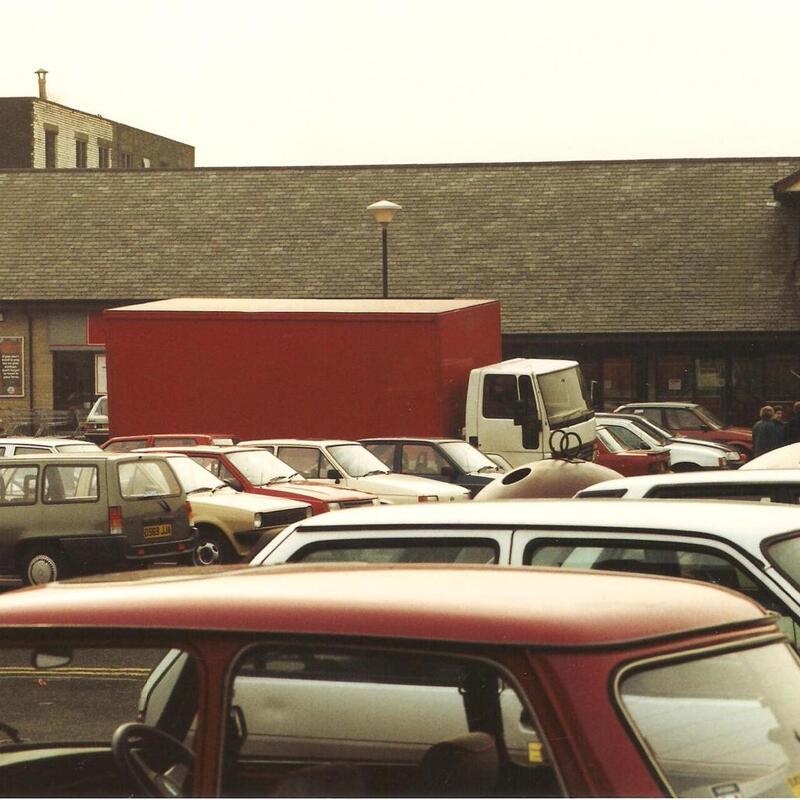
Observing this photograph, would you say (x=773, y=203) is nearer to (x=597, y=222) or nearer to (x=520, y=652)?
(x=597, y=222)

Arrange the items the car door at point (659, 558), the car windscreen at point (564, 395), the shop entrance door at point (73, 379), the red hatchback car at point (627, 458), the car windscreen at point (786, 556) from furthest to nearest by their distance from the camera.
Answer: the shop entrance door at point (73, 379)
the red hatchback car at point (627, 458)
the car windscreen at point (564, 395)
the car windscreen at point (786, 556)
the car door at point (659, 558)

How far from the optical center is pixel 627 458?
29.4 m

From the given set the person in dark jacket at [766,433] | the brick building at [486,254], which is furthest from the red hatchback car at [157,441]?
the brick building at [486,254]

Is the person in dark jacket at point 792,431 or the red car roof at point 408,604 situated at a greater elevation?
the red car roof at point 408,604

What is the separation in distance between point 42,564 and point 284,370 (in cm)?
798

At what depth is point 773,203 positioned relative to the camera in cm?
4628

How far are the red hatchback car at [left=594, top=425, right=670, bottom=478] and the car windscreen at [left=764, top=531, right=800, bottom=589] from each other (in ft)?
74.2

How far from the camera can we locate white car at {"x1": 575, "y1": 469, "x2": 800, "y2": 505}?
8094 millimetres

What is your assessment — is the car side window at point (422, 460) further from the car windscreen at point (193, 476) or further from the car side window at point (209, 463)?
the car windscreen at point (193, 476)

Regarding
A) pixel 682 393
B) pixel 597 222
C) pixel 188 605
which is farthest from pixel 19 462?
pixel 597 222

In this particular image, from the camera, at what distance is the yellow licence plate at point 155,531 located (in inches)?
716

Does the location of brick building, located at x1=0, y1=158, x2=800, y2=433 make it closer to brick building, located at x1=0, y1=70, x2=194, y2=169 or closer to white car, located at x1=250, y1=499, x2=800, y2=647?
brick building, located at x1=0, y1=70, x2=194, y2=169

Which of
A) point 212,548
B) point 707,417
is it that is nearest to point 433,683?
point 212,548

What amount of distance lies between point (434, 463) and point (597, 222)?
2395 centimetres
